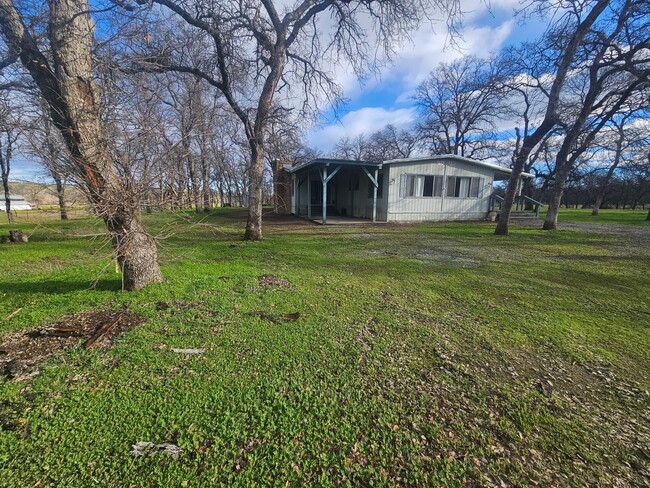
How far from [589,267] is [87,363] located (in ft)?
28.4

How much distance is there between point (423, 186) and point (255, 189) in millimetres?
10219

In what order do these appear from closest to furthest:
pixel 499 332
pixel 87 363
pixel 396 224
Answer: pixel 87 363 → pixel 499 332 → pixel 396 224

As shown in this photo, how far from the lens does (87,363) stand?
2346 millimetres

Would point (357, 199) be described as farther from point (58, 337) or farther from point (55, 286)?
point (58, 337)

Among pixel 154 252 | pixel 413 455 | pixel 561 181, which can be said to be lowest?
pixel 413 455

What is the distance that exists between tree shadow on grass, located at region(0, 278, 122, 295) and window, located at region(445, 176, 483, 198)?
51.3 feet

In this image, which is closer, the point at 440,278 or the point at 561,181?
the point at 440,278

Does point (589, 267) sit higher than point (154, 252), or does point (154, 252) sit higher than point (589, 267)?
point (154, 252)

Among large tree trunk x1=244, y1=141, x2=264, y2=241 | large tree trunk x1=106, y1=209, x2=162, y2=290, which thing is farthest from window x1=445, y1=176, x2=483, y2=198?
large tree trunk x1=106, y1=209, x2=162, y2=290

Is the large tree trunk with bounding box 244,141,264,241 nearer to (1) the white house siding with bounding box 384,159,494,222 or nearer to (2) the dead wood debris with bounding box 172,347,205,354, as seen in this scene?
(2) the dead wood debris with bounding box 172,347,205,354

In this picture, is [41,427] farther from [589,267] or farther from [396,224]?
[396,224]

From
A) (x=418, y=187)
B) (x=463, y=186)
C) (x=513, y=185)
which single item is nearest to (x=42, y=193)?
(x=513, y=185)

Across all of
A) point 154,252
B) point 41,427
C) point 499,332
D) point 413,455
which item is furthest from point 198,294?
point 499,332

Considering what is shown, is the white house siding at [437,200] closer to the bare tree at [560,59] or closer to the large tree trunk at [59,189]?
the bare tree at [560,59]
